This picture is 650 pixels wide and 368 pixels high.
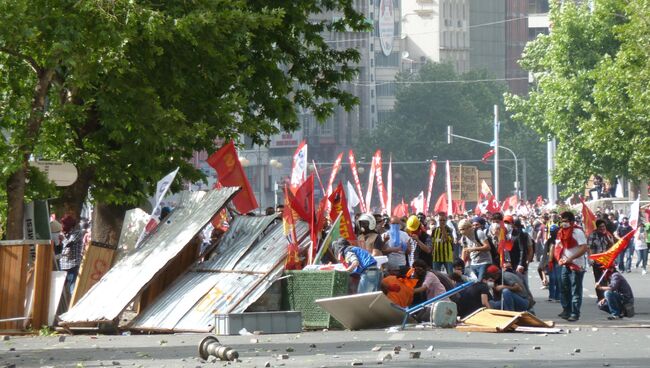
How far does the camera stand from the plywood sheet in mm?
22188

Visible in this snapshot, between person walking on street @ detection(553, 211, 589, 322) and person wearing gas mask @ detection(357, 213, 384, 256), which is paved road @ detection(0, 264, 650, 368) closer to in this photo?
person walking on street @ detection(553, 211, 589, 322)

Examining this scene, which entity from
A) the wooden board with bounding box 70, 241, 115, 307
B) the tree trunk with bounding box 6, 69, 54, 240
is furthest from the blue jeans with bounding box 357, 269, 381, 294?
the tree trunk with bounding box 6, 69, 54, 240

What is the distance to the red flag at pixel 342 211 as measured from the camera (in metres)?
25.8

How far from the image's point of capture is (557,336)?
2033 centimetres

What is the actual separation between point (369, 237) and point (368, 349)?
7.82 meters

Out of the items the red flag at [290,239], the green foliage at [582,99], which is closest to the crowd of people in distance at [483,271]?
the red flag at [290,239]

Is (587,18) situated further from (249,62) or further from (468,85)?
(468,85)

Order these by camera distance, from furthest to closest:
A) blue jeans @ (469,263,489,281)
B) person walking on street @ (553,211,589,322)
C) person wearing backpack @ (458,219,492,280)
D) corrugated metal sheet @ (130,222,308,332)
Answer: person wearing backpack @ (458,219,492,280)
blue jeans @ (469,263,489,281)
person walking on street @ (553,211,589,322)
corrugated metal sheet @ (130,222,308,332)

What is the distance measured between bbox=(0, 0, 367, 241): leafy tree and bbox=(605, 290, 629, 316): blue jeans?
659 centimetres

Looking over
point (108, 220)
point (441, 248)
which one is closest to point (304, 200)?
point (441, 248)

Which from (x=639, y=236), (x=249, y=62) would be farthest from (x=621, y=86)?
(x=249, y=62)

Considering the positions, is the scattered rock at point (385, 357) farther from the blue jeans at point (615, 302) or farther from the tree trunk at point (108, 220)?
the tree trunk at point (108, 220)

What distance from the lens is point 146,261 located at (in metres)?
24.0

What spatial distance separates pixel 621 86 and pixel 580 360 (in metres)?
40.8
